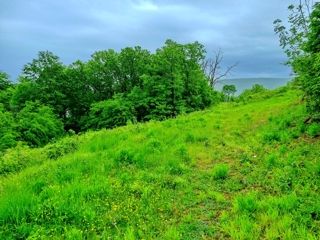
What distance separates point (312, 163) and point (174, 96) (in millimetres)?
27435

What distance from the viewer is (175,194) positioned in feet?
17.4

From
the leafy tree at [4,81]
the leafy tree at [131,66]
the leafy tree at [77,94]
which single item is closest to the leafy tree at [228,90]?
the leafy tree at [131,66]

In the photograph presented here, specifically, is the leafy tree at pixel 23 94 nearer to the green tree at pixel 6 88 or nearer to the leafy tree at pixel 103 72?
the green tree at pixel 6 88

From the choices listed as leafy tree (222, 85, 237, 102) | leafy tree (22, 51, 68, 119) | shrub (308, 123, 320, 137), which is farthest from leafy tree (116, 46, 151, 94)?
leafy tree (222, 85, 237, 102)

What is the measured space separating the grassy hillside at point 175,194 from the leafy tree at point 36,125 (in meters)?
17.1

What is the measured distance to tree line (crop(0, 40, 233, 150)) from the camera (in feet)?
103

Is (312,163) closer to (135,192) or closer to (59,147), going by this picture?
(135,192)

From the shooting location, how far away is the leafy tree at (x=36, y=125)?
77.7 feet

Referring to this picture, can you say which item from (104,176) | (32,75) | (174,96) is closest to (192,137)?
(104,176)

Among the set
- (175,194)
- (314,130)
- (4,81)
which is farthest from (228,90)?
(175,194)

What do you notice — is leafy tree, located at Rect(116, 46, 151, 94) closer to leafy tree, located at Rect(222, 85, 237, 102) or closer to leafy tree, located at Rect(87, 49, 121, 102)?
leafy tree, located at Rect(87, 49, 121, 102)

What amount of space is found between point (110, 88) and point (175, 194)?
36.5 meters

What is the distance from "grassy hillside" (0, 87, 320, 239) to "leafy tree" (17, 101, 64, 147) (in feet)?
56.0

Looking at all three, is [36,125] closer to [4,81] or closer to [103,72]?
[103,72]
